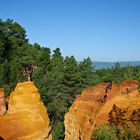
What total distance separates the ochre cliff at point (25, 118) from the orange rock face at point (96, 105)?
545cm

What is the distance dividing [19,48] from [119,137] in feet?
202

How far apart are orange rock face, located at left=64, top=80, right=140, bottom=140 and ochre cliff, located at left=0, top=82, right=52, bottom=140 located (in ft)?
17.9

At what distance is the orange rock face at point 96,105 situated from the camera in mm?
34281

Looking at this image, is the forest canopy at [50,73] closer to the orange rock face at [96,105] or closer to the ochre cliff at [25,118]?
the orange rock face at [96,105]

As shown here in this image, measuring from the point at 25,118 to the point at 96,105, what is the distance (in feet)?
29.0

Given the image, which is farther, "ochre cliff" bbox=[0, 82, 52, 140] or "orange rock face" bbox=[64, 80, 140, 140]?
"orange rock face" bbox=[64, 80, 140, 140]

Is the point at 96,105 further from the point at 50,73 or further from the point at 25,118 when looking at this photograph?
the point at 50,73

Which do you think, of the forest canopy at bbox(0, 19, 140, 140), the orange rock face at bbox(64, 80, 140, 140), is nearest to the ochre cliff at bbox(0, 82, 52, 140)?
the orange rock face at bbox(64, 80, 140, 140)

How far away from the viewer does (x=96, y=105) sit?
37781 mm

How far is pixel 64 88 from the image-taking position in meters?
76.9

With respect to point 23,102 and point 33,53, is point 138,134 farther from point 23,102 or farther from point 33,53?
point 33,53

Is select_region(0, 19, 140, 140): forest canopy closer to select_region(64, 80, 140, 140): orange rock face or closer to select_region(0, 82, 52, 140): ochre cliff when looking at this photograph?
select_region(64, 80, 140, 140): orange rock face

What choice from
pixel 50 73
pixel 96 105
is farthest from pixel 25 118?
pixel 50 73

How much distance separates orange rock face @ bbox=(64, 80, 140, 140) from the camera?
1350 inches
